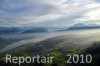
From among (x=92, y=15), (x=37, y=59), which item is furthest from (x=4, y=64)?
(x=92, y=15)

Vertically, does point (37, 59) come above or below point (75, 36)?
below

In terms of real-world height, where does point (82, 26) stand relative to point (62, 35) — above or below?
above

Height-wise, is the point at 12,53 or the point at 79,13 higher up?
the point at 79,13

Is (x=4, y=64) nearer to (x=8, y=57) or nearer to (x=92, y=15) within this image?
(x=8, y=57)

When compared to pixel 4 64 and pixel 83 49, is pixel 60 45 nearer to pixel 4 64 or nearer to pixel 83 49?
pixel 83 49

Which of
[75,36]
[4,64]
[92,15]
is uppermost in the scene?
[92,15]

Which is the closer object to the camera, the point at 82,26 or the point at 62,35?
the point at 82,26

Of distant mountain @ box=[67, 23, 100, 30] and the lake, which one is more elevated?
distant mountain @ box=[67, 23, 100, 30]

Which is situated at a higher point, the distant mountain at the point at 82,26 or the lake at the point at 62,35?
the distant mountain at the point at 82,26

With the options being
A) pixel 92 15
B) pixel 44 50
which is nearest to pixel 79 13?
pixel 92 15
